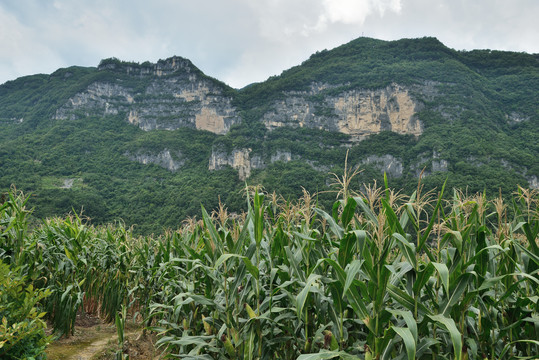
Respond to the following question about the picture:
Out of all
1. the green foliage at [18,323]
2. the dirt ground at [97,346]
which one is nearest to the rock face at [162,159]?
the dirt ground at [97,346]

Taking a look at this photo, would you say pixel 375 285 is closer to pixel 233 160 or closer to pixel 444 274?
Answer: pixel 444 274

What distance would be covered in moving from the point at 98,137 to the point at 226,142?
41.8 meters

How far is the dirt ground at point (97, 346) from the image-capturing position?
358 centimetres

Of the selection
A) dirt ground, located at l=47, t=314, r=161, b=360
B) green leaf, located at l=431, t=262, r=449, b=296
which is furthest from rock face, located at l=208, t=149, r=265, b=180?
green leaf, located at l=431, t=262, r=449, b=296

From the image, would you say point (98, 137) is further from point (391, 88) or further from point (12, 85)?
point (391, 88)

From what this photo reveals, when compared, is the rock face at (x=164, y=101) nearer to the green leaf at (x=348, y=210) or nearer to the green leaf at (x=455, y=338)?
the green leaf at (x=348, y=210)

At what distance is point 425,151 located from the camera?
244 ft

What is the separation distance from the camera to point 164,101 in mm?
117500

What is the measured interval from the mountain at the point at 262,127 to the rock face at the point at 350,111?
1.31ft

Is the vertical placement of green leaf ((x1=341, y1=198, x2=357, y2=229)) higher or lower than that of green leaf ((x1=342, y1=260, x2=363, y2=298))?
higher

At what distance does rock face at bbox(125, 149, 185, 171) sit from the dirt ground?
90.1 metres

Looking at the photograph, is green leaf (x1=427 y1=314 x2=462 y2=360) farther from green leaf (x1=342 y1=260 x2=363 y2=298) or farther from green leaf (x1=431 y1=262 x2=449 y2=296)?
green leaf (x1=342 y1=260 x2=363 y2=298)

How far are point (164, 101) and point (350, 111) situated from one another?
69.5 metres

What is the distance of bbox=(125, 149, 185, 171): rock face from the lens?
300 feet
